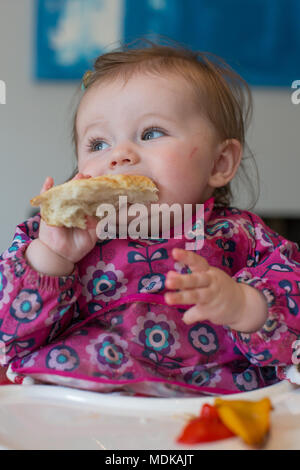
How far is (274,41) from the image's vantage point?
2.77 metres

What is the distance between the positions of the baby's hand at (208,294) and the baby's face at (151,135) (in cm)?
24

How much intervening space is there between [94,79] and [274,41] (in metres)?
2.01

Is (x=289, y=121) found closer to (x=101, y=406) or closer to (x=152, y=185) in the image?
(x=152, y=185)

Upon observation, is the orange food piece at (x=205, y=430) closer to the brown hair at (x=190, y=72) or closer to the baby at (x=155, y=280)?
the baby at (x=155, y=280)

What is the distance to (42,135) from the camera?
282 centimetres

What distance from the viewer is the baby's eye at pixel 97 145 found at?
0.93m

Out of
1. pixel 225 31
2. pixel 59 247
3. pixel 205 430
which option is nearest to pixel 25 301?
pixel 59 247

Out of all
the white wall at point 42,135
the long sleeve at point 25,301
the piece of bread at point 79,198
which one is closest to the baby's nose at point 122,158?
the piece of bread at point 79,198

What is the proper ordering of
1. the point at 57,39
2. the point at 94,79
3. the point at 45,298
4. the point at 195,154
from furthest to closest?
1. the point at 57,39
2. the point at 94,79
3. the point at 195,154
4. the point at 45,298

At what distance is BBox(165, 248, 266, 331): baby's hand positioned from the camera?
60cm

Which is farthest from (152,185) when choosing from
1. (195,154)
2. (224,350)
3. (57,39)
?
(57,39)

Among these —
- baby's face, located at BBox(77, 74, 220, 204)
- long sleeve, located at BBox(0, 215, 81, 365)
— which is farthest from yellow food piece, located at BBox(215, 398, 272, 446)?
baby's face, located at BBox(77, 74, 220, 204)

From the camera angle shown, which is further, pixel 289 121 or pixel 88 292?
pixel 289 121

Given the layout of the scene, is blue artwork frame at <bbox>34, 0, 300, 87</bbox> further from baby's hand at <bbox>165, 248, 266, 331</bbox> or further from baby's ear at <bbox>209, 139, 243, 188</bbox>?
baby's hand at <bbox>165, 248, 266, 331</bbox>
